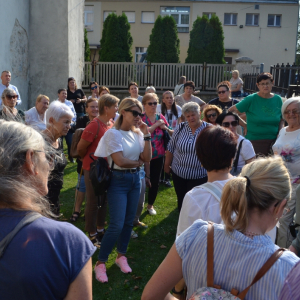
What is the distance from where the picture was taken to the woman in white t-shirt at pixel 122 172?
162 inches

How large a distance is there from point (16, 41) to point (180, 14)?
24140 millimetres

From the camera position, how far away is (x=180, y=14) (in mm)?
35188

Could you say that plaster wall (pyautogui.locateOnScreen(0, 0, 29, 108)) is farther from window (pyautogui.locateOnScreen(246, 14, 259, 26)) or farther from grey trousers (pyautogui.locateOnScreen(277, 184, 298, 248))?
window (pyautogui.locateOnScreen(246, 14, 259, 26))

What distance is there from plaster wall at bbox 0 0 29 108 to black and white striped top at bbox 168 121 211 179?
988cm

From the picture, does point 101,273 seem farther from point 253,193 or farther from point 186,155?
point 253,193

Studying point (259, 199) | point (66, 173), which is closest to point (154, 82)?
point (66, 173)

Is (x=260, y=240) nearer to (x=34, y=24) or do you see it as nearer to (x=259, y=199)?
(x=259, y=199)

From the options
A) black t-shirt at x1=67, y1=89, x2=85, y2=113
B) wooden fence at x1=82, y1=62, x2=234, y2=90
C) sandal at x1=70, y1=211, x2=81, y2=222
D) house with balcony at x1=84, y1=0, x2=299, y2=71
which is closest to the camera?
sandal at x1=70, y1=211, x2=81, y2=222

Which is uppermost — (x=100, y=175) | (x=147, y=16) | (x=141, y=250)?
(x=147, y=16)

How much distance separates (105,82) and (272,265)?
1940cm

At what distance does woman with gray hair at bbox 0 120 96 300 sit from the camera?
4.80 feet

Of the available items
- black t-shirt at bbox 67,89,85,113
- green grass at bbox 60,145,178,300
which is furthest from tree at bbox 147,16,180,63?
green grass at bbox 60,145,178,300

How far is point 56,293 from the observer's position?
59.6 inches

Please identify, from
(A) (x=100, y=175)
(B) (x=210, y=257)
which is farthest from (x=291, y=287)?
(A) (x=100, y=175)
